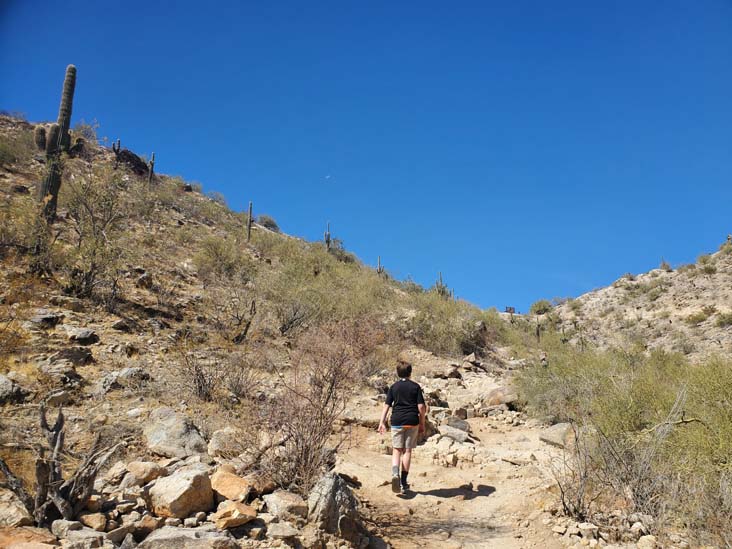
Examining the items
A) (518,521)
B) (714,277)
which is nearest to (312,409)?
(518,521)

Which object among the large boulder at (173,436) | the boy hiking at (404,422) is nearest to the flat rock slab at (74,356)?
the large boulder at (173,436)

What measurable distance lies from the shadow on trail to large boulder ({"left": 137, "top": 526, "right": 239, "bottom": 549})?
287 cm

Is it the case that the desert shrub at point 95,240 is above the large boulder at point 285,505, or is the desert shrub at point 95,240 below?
above

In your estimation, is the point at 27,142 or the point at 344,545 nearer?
the point at 344,545

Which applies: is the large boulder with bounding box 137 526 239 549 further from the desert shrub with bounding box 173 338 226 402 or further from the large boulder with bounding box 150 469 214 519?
the desert shrub with bounding box 173 338 226 402

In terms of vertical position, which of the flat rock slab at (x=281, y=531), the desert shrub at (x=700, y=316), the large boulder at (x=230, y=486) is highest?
the desert shrub at (x=700, y=316)

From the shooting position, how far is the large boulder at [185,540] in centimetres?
318

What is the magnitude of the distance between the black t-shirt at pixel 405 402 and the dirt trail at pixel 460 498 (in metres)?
0.83

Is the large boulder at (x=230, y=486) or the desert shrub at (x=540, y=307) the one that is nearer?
the large boulder at (x=230, y=486)

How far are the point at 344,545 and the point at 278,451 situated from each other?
1321 millimetres

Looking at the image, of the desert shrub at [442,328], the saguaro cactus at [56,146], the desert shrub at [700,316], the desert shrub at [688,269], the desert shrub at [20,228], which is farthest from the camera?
the desert shrub at [688,269]

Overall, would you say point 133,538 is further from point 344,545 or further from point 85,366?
point 85,366

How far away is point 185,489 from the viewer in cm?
375

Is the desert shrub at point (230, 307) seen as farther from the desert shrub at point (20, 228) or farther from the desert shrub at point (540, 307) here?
the desert shrub at point (540, 307)
